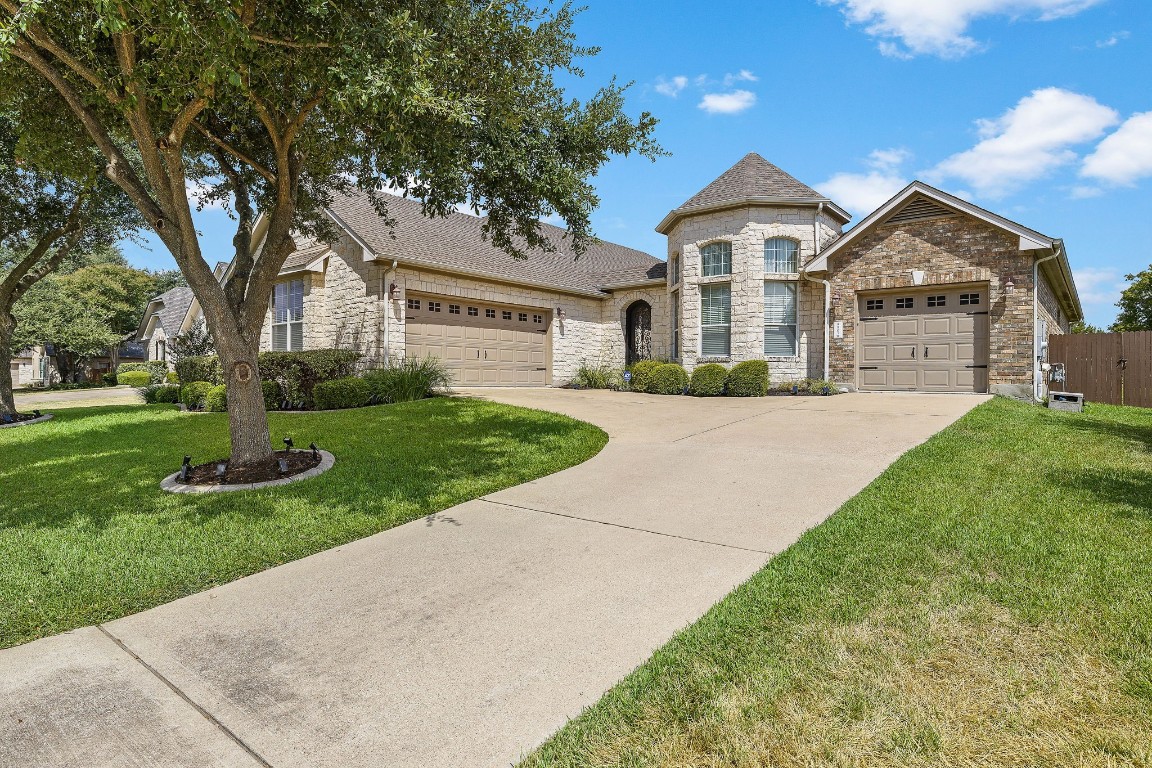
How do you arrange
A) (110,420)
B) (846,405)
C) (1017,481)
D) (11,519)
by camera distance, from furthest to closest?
(110,420), (846,405), (1017,481), (11,519)

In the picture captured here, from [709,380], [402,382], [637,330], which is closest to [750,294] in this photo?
[709,380]

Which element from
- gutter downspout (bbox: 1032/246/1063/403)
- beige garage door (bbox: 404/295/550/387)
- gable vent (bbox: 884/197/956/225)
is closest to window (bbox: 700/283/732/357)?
gable vent (bbox: 884/197/956/225)

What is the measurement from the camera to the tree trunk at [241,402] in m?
6.23

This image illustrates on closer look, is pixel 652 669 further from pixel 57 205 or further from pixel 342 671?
pixel 57 205

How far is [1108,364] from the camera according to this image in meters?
13.7

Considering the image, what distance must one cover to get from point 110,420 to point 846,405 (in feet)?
47.9

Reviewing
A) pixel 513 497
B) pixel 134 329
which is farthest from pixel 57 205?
pixel 134 329

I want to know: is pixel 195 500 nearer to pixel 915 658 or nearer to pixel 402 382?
pixel 915 658

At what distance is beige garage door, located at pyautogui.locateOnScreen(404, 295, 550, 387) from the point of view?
15.0 metres

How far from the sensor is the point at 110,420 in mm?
11617

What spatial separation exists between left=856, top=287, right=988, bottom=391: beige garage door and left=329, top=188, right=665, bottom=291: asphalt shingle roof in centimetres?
686

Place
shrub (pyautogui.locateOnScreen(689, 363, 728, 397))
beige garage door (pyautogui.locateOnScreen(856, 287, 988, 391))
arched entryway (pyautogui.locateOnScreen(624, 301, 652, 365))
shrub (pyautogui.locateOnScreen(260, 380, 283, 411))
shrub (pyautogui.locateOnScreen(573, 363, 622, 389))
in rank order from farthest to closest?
arched entryway (pyautogui.locateOnScreen(624, 301, 652, 365)) → shrub (pyautogui.locateOnScreen(573, 363, 622, 389)) → shrub (pyautogui.locateOnScreen(689, 363, 728, 397)) → beige garage door (pyautogui.locateOnScreen(856, 287, 988, 391)) → shrub (pyautogui.locateOnScreen(260, 380, 283, 411))

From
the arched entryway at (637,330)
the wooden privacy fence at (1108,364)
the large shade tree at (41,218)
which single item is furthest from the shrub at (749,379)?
the large shade tree at (41,218)

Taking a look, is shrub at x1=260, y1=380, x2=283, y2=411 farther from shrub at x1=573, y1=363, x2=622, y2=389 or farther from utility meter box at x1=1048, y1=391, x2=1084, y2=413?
utility meter box at x1=1048, y1=391, x2=1084, y2=413
